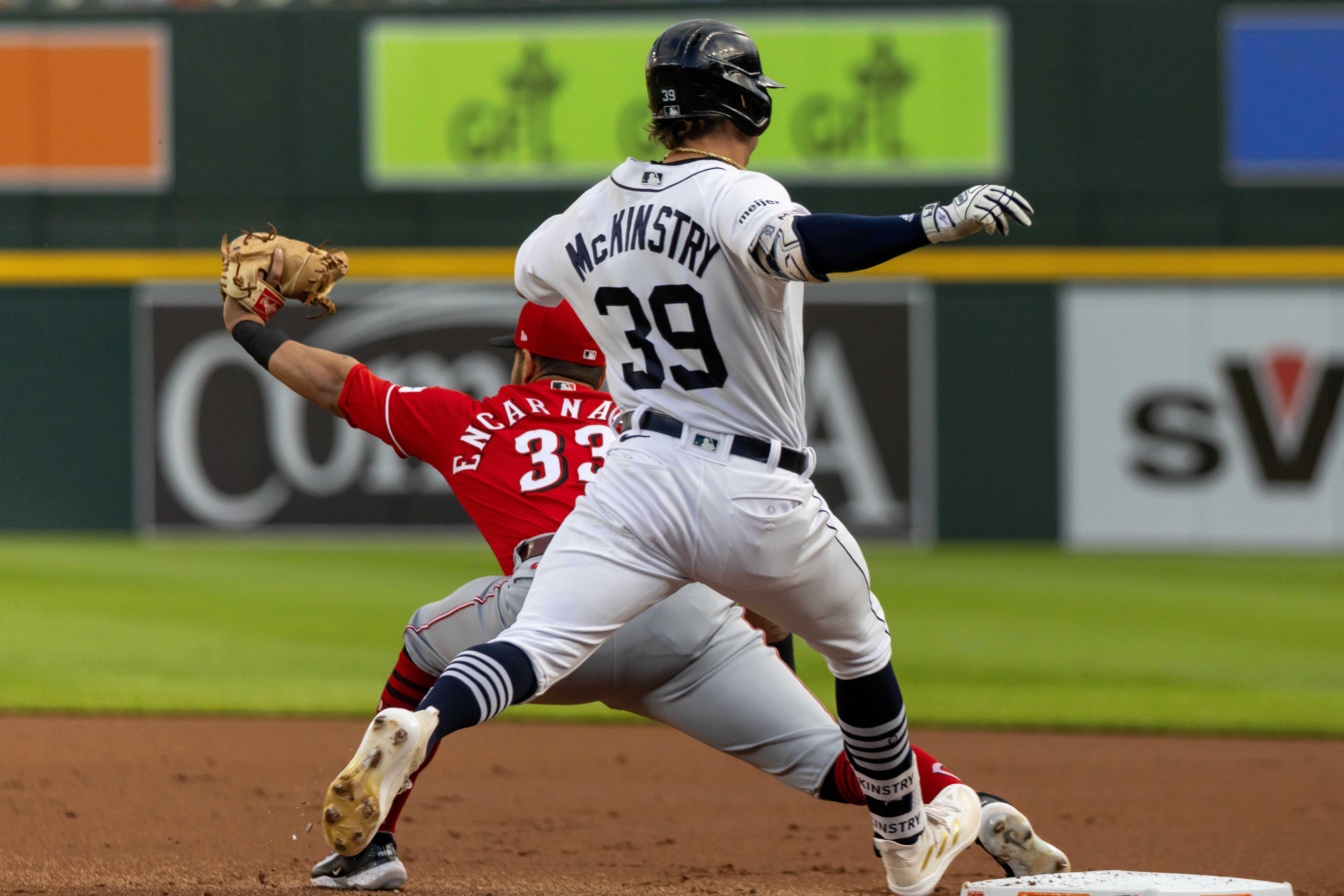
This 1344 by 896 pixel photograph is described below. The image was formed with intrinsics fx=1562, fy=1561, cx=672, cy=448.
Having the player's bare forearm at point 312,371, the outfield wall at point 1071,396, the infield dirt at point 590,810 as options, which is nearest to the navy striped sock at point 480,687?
the player's bare forearm at point 312,371

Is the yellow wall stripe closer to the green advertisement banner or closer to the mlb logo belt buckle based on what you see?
the green advertisement banner

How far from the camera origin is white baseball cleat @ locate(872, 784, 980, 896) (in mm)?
3150

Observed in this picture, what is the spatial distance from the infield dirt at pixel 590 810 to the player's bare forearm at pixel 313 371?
3.54 ft

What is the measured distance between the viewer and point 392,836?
3490 millimetres

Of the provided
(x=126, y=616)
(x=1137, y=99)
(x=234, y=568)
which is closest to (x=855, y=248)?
(x=126, y=616)

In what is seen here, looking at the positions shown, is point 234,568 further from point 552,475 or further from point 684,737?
point 552,475

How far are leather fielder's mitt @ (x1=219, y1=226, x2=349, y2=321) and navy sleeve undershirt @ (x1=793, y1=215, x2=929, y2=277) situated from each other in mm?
1284

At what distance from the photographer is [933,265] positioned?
43.2 feet

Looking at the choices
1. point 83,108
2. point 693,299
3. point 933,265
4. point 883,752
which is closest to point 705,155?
point 693,299

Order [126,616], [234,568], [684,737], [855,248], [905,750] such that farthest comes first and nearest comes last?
[234,568] → [126,616] → [684,737] → [905,750] → [855,248]

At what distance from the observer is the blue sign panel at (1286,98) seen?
43.1 ft

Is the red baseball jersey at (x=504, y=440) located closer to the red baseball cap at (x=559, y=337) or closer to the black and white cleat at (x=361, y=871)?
the red baseball cap at (x=559, y=337)

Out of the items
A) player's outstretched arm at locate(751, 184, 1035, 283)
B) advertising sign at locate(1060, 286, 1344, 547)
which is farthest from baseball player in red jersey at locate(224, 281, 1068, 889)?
advertising sign at locate(1060, 286, 1344, 547)

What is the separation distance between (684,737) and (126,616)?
4.40m
